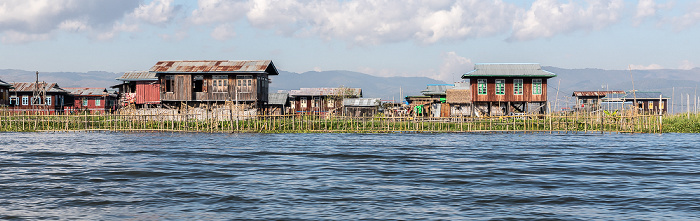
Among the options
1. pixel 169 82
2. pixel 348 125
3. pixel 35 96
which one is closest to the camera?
pixel 348 125

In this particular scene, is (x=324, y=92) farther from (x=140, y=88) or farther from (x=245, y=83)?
(x=245, y=83)

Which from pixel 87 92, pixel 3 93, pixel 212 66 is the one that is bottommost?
pixel 3 93

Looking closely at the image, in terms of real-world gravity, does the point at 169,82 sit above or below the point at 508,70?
below

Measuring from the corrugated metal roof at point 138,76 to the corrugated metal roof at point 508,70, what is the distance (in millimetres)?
25164

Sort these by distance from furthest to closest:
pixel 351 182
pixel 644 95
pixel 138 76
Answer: pixel 644 95, pixel 138 76, pixel 351 182

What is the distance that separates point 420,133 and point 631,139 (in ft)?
34.5

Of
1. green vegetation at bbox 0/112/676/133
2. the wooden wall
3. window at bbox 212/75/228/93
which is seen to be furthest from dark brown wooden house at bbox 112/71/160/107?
the wooden wall

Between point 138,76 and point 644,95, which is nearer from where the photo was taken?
point 138,76

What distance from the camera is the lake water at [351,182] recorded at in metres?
11.4

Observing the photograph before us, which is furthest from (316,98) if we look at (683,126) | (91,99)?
(683,126)

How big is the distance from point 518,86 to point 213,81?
20.7 meters

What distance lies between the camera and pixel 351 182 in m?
15.1

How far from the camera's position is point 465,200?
41.2 feet

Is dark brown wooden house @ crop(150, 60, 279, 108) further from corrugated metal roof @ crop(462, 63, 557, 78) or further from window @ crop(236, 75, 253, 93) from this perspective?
corrugated metal roof @ crop(462, 63, 557, 78)
